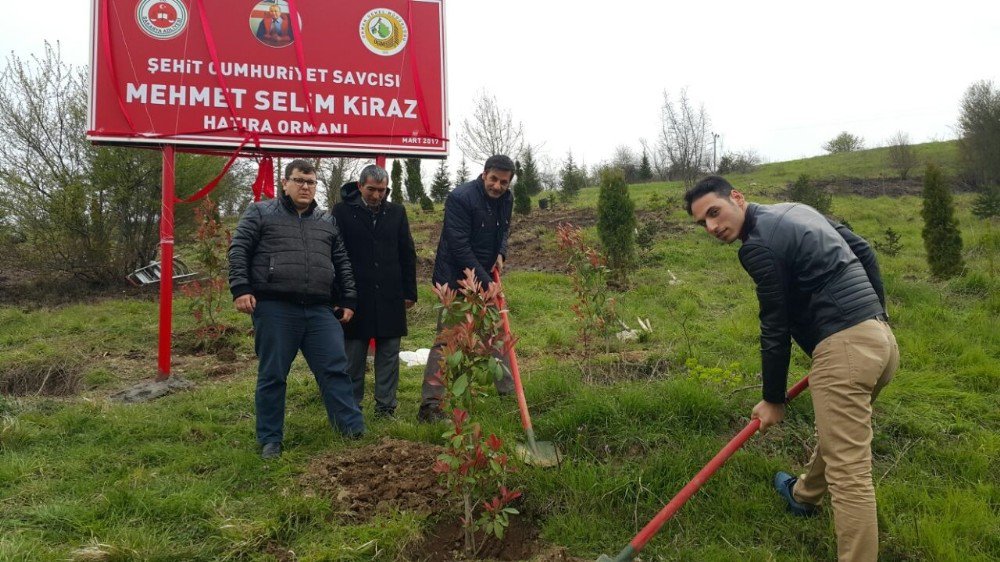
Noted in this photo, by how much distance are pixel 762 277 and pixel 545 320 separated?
207 inches

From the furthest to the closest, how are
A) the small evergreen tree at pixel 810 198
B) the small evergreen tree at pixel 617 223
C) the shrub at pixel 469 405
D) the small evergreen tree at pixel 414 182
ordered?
the small evergreen tree at pixel 414 182, the small evergreen tree at pixel 810 198, the small evergreen tree at pixel 617 223, the shrub at pixel 469 405

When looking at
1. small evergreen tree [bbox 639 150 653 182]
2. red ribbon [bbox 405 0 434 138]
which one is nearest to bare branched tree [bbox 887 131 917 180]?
small evergreen tree [bbox 639 150 653 182]

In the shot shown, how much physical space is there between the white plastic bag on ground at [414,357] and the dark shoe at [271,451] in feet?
8.16

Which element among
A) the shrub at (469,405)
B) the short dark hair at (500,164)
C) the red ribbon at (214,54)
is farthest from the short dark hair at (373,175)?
the red ribbon at (214,54)

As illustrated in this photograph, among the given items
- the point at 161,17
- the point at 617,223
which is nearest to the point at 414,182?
the point at 617,223

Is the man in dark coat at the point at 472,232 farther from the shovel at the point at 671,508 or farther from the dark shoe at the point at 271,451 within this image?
the shovel at the point at 671,508

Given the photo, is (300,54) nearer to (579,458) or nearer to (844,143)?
(579,458)

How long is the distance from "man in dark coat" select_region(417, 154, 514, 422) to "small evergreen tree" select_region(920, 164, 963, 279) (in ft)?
25.2

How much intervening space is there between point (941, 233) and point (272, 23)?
961cm

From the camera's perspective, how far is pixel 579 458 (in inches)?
144

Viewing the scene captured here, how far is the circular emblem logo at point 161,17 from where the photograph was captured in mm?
5770

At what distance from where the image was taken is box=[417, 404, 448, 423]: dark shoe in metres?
4.38

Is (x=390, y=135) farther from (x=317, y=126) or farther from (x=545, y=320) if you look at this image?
(x=545, y=320)

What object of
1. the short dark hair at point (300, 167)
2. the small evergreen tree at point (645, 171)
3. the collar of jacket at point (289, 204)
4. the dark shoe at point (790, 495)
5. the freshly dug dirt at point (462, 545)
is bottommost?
the freshly dug dirt at point (462, 545)
